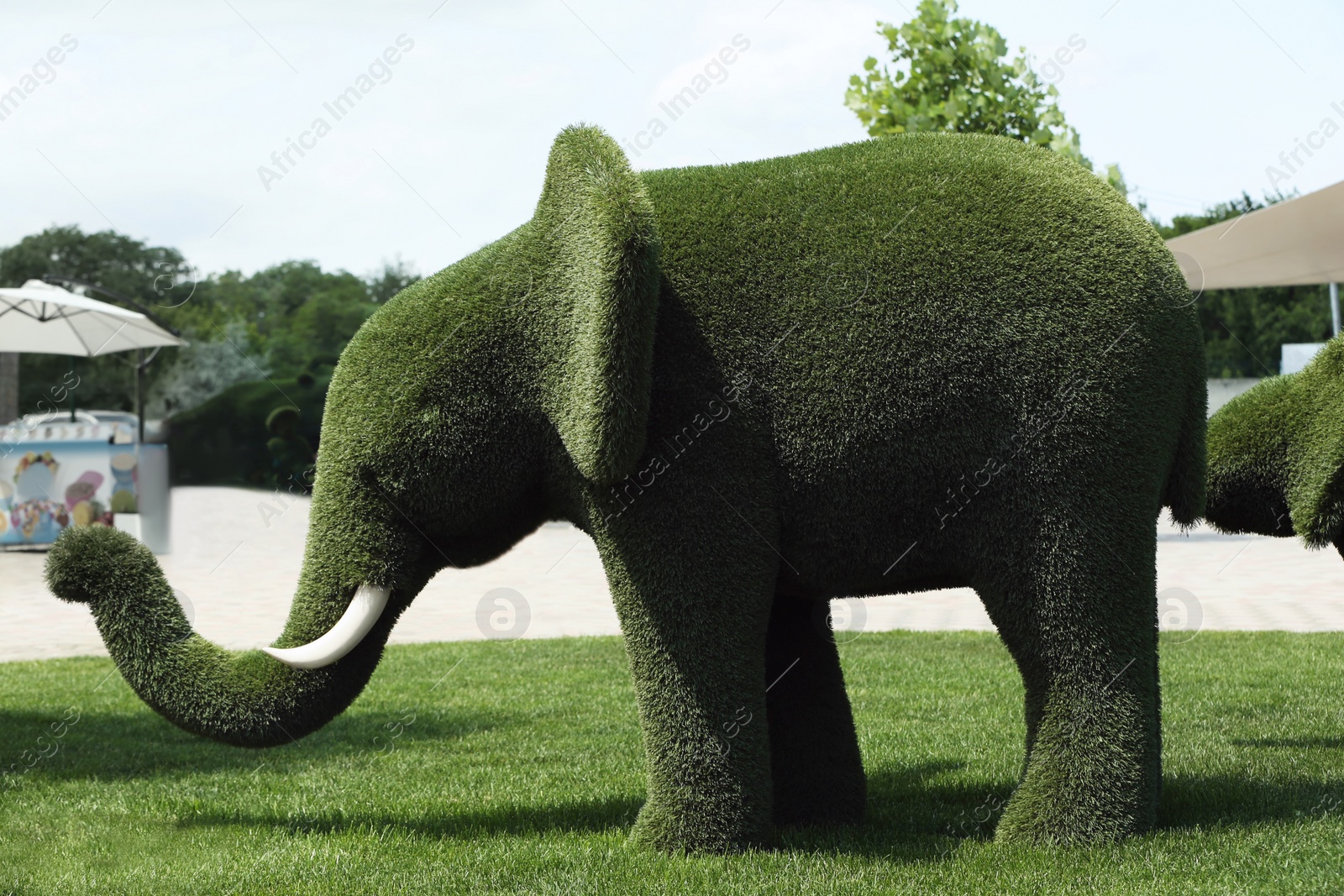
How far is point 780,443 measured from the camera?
4.13 m

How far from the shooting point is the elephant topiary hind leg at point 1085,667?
411cm

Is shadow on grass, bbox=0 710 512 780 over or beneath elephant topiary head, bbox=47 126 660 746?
beneath

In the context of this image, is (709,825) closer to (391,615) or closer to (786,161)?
(391,615)

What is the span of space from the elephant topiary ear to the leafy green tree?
6163 mm

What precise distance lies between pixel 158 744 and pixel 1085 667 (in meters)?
5.48

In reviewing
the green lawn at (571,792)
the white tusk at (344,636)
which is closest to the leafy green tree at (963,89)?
the green lawn at (571,792)

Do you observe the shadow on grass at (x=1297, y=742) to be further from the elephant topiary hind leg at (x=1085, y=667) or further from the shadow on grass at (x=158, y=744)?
the shadow on grass at (x=158, y=744)

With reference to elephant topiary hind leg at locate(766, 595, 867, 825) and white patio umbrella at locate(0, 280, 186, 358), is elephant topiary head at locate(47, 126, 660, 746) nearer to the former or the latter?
elephant topiary hind leg at locate(766, 595, 867, 825)

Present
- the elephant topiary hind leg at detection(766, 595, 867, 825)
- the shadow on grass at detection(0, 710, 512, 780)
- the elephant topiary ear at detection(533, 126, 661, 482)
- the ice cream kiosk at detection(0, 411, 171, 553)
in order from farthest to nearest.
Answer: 1. the ice cream kiosk at detection(0, 411, 171, 553)
2. the shadow on grass at detection(0, 710, 512, 780)
3. the elephant topiary hind leg at detection(766, 595, 867, 825)
4. the elephant topiary ear at detection(533, 126, 661, 482)

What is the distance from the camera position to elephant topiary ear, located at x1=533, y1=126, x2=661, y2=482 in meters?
3.93

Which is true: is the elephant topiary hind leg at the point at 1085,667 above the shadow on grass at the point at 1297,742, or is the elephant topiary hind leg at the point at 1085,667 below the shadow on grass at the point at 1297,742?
above

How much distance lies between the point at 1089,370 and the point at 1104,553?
605 millimetres

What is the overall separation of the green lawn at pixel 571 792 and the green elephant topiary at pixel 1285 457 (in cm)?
112

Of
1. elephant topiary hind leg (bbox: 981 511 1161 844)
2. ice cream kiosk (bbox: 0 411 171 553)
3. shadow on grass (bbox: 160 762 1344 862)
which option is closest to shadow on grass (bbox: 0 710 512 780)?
shadow on grass (bbox: 160 762 1344 862)
